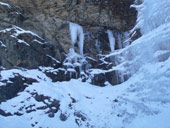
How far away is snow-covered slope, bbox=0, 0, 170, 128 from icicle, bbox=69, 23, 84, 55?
292 cm

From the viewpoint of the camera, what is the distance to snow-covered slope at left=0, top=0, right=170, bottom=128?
1079 cm

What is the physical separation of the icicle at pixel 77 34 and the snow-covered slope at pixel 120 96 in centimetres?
292

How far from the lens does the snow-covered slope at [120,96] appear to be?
10.8m

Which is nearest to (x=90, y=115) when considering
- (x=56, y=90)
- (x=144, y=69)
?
(x=56, y=90)

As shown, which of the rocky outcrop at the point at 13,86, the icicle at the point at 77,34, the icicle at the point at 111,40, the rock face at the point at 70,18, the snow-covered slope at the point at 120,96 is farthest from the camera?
the icicle at the point at 111,40

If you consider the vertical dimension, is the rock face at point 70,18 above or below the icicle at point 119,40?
above

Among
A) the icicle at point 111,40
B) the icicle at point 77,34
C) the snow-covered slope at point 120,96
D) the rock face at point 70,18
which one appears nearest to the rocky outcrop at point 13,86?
the snow-covered slope at point 120,96

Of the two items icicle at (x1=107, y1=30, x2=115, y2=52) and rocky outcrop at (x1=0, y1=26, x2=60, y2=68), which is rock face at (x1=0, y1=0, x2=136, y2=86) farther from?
icicle at (x1=107, y1=30, x2=115, y2=52)

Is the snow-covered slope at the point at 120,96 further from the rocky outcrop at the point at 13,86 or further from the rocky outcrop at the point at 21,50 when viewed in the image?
the rocky outcrop at the point at 21,50

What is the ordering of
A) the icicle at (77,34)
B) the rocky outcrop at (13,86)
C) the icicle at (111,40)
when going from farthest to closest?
the icicle at (111,40)
the icicle at (77,34)
the rocky outcrop at (13,86)

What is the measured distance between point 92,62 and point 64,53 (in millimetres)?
2456

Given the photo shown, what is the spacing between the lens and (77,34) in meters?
15.2

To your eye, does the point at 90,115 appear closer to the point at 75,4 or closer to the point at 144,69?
the point at 144,69

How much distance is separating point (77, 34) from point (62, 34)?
4.10 ft
